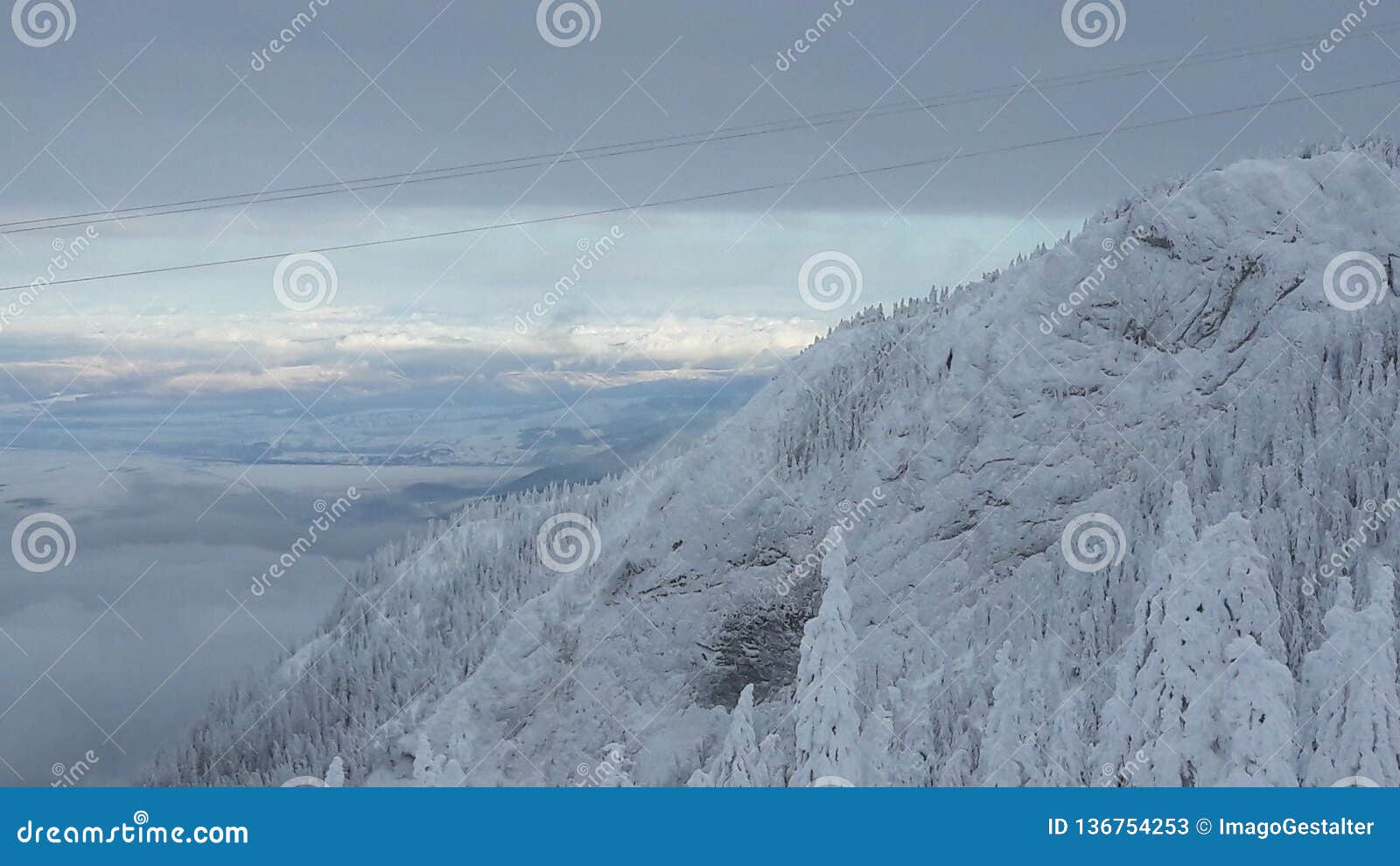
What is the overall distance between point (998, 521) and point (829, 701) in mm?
51714

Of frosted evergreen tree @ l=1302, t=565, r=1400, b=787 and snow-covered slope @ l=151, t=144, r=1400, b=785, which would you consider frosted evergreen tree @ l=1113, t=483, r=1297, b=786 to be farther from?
frosted evergreen tree @ l=1302, t=565, r=1400, b=787

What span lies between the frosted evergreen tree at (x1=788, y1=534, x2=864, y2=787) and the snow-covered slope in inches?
7.7

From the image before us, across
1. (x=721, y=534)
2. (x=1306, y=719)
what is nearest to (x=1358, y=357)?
(x=1306, y=719)

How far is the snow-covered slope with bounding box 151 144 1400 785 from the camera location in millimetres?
75188

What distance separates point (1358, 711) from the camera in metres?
46.2

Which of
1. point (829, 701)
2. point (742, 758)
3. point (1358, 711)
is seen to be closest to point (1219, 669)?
point (1358, 711)

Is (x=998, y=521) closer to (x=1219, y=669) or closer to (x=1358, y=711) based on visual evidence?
(x=1358, y=711)

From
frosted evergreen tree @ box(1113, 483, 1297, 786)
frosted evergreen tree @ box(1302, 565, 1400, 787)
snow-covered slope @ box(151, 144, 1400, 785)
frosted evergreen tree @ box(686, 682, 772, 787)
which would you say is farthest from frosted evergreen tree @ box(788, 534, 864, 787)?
frosted evergreen tree @ box(1302, 565, 1400, 787)

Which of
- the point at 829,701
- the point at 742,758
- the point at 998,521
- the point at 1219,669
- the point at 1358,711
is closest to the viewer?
the point at 1219,669

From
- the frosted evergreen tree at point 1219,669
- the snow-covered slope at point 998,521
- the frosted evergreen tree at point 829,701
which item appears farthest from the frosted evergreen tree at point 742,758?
the frosted evergreen tree at point 1219,669

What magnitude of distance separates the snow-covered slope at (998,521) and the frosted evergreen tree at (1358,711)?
57cm

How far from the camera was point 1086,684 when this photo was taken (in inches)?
3014

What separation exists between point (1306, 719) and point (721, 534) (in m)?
65.0

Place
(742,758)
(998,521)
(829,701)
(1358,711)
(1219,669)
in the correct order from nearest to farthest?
(1219,669) → (1358,711) → (829,701) → (742,758) → (998,521)
